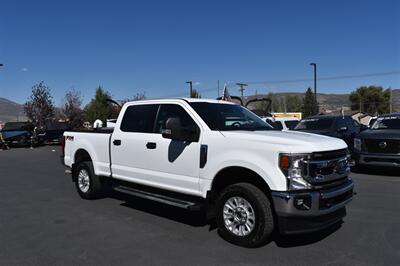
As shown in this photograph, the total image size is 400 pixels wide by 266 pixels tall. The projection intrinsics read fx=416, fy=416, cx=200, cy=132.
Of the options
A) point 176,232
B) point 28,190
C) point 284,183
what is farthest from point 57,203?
point 284,183

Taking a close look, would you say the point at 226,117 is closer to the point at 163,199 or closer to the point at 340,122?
the point at 163,199

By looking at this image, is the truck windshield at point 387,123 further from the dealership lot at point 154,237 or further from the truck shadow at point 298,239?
the truck shadow at point 298,239

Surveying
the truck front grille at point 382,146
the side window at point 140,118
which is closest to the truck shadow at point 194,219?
the side window at point 140,118

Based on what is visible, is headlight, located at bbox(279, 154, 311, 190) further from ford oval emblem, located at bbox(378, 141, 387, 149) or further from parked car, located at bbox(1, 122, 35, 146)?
parked car, located at bbox(1, 122, 35, 146)

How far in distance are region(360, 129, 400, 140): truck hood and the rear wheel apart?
756cm

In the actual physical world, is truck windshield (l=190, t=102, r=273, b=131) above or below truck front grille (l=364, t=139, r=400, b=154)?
above

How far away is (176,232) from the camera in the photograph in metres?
6.19

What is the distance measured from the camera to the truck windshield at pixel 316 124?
46.8ft

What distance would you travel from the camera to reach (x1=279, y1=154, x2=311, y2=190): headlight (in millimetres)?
5035

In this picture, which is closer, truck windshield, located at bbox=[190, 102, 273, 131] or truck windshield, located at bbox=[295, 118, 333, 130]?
truck windshield, located at bbox=[190, 102, 273, 131]

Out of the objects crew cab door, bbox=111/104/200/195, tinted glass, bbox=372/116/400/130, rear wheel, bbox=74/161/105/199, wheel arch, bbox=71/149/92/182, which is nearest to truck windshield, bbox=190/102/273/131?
crew cab door, bbox=111/104/200/195

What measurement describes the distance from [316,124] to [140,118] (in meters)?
8.85

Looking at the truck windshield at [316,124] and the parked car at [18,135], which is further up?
the truck windshield at [316,124]

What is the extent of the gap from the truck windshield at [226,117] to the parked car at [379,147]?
603 cm
